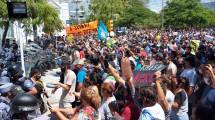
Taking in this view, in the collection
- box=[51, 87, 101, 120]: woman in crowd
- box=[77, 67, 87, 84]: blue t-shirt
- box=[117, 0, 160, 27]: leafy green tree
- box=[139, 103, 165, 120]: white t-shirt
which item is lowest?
box=[117, 0, 160, 27]: leafy green tree

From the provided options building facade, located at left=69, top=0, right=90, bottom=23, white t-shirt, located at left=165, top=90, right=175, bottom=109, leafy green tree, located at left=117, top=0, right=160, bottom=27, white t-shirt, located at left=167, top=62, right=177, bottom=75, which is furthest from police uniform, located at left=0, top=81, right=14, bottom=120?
leafy green tree, located at left=117, top=0, right=160, bottom=27

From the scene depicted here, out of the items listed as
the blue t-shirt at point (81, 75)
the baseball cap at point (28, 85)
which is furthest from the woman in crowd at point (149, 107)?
the blue t-shirt at point (81, 75)

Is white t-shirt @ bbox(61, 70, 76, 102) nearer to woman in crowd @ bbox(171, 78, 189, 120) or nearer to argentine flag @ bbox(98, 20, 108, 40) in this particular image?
woman in crowd @ bbox(171, 78, 189, 120)

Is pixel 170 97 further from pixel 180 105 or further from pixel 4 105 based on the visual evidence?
pixel 4 105

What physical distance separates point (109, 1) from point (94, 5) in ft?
5.75

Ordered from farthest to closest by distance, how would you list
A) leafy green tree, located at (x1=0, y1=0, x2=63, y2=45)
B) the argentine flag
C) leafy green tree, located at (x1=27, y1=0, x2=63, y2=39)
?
leafy green tree, located at (x1=27, y1=0, x2=63, y2=39)
leafy green tree, located at (x1=0, y1=0, x2=63, y2=45)
the argentine flag

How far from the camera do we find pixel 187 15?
7469 cm

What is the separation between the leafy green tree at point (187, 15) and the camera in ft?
244

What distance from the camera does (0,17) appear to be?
1067 inches

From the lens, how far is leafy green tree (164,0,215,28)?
7447 centimetres

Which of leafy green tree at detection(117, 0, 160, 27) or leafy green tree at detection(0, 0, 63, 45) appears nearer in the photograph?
leafy green tree at detection(0, 0, 63, 45)

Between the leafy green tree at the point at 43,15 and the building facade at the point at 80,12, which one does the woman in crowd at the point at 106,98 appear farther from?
the building facade at the point at 80,12

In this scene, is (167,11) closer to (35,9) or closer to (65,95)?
(35,9)

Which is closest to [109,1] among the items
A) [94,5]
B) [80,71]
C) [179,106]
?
[94,5]
